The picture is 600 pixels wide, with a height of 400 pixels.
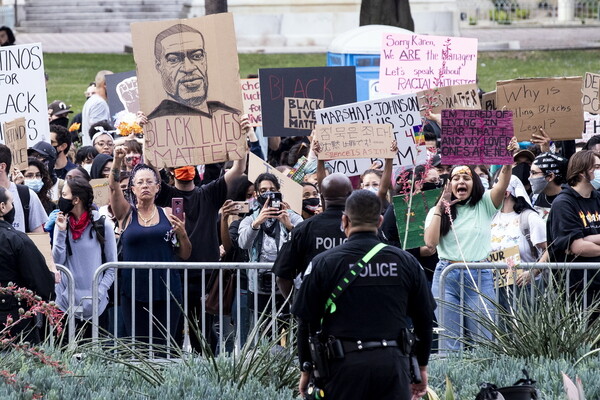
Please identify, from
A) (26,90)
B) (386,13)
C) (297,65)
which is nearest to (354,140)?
(26,90)

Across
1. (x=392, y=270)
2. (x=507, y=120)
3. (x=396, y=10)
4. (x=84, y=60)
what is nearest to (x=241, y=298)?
(x=507, y=120)

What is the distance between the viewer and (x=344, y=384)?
6.17 metres

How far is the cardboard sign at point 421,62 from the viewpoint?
43.1 ft

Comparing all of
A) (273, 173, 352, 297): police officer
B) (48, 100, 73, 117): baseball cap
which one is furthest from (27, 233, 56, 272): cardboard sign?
(48, 100, 73, 117): baseball cap

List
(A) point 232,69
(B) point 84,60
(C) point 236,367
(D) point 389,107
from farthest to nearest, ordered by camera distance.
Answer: (B) point 84,60
(D) point 389,107
(A) point 232,69
(C) point 236,367

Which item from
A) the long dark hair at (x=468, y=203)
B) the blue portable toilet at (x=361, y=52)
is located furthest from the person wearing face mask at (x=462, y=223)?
the blue portable toilet at (x=361, y=52)

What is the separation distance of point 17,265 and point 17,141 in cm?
258

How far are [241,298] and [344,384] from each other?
3.52 m

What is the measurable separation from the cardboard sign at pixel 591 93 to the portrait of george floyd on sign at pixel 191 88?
13.5 feet

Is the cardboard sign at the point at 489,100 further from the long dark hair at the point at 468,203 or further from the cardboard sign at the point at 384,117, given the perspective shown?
the long dark hair at the point at 468,203

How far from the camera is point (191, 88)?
1012 cm

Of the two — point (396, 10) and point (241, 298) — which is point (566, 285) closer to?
point (241, 298)

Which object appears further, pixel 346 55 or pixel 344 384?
pixel 346 55

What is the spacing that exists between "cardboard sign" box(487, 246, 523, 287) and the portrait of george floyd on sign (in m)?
2.11
